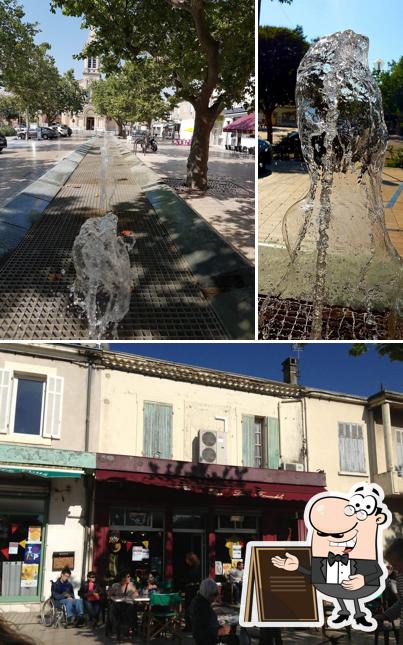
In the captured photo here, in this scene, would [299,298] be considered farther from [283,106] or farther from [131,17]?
[131,17]

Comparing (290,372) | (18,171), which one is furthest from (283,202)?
(18,171)

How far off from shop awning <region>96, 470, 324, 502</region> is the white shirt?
19.2 ft

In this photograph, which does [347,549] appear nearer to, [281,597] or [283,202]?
[281,597]

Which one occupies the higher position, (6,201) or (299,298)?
(6,201)

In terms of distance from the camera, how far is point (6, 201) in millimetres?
11992

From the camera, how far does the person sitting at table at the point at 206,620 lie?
15.6 feet

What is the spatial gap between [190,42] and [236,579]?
12079 mm

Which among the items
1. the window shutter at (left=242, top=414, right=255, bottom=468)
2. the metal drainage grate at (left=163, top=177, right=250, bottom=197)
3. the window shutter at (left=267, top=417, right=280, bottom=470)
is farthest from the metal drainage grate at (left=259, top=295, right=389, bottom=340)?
the metal drainage grate at (left=163, top=177, right=250, bottom=197)

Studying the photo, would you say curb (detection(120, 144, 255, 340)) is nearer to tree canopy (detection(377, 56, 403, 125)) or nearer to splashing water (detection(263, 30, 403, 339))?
splashing water (detection(263, 30, 403, 339))

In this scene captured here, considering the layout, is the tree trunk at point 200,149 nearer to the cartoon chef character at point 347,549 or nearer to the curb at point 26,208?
the curb at point 26,208

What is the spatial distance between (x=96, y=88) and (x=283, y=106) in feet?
117

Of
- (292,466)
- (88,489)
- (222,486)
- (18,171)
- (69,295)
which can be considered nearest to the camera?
(69,295)

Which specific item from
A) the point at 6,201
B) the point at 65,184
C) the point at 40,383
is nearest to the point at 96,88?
the point at 65,184

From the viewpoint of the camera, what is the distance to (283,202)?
9625 millimetres
